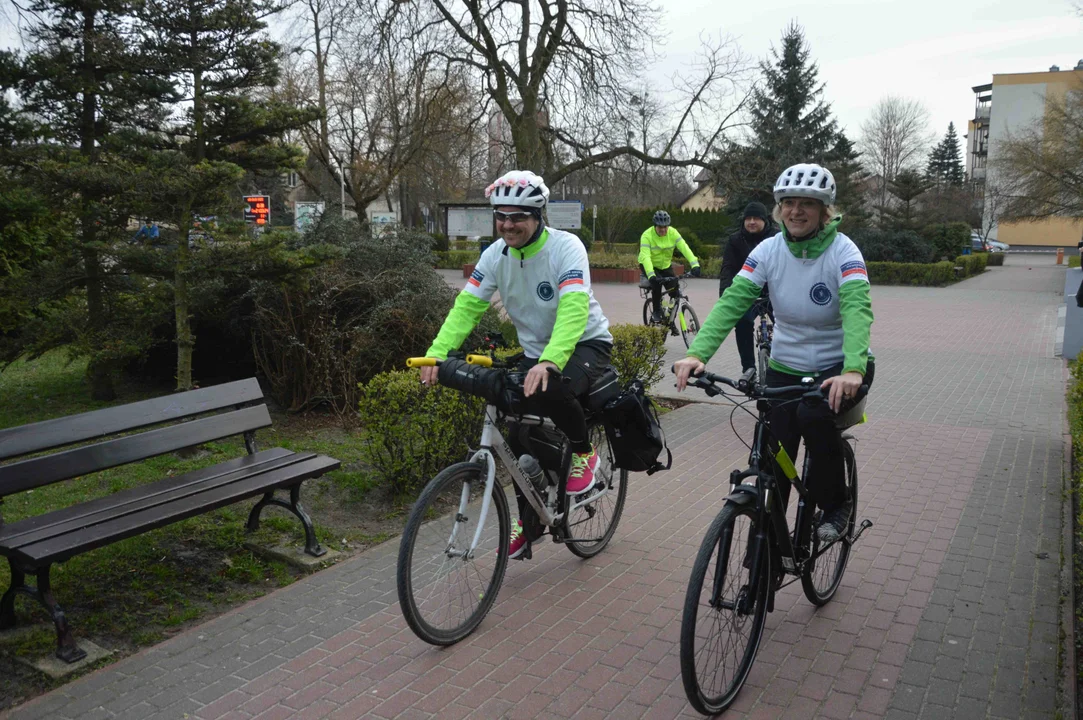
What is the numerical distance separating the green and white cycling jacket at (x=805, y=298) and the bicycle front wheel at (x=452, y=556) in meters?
1.11

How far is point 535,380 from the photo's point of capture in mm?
3676

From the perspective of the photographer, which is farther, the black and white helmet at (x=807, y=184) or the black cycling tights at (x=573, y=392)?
the black cycling tights at (x=573, y=392)

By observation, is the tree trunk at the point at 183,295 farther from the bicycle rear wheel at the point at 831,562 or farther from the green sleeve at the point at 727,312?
the bicycle rear wheel at the point at 831,562

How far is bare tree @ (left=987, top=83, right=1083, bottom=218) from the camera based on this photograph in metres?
41.5

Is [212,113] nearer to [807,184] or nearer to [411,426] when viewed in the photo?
[411,426]

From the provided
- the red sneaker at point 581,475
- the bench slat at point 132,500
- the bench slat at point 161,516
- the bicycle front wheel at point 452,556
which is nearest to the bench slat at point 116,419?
the bench slat at point 132,500

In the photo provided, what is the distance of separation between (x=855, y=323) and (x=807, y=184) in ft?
1.99

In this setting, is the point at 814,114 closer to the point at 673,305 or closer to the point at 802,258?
the point at 673,305

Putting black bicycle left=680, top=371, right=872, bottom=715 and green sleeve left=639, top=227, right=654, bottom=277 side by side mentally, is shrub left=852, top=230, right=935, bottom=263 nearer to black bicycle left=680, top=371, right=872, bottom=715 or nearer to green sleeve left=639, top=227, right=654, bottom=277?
green sleeve left=639, top=227, right=654, bottom=277

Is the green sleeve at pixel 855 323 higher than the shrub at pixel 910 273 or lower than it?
higher

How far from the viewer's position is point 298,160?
800 cm

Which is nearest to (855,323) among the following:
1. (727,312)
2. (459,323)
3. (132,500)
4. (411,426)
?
(727,312)

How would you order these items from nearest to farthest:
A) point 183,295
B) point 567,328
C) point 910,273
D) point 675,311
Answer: point 567,328 → point 183,295 → point 675,311 → point 910,273

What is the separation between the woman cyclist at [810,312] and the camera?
12.2ft
